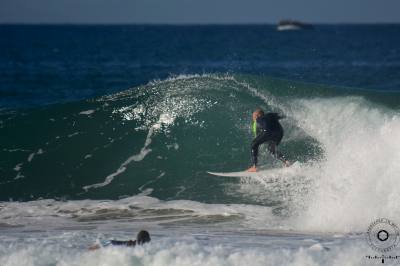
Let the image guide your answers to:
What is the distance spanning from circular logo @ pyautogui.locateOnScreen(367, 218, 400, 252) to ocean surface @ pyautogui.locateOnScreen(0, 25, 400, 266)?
0.56 feet

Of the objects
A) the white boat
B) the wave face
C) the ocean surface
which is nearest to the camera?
the ocean surface

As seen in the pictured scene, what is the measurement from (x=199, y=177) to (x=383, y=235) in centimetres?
538

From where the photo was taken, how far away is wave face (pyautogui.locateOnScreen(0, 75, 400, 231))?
12.6 metres

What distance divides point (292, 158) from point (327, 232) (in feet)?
13.1

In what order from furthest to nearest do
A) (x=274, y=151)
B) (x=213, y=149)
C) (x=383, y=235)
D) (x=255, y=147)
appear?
(x=213, y=149) < (x=274, y=151) < (x=255, y=147) < (x=383, y=235)

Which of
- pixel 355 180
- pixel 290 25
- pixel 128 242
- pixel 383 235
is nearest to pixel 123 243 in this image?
pixel 128 242

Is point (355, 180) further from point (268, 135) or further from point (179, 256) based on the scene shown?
point (179, 256)

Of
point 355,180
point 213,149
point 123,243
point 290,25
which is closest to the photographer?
point 123,243

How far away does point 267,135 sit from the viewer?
1469 centimetres

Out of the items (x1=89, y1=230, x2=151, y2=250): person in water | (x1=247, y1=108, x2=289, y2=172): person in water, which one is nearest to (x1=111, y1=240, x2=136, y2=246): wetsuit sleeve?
(x1=89, y1=230, x2=151, y2=250): person in water

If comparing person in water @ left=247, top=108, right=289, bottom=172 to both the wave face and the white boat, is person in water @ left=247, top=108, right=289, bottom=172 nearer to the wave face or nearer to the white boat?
the wave face

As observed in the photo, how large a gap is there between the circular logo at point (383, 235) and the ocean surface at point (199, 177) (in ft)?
0.56

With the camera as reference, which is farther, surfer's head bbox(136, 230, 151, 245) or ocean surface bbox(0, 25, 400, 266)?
ocean surface bbox(0, 25, 400, 266)

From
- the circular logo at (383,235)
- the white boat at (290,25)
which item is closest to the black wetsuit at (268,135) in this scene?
the circular logo at (383,235)
